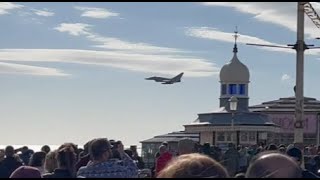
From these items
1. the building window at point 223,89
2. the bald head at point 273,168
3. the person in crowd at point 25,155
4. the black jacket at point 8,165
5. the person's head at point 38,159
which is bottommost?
the person in crowd at point 25,155

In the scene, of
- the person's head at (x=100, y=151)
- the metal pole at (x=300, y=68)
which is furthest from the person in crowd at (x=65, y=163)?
the metal pole at (x=300, y=68)

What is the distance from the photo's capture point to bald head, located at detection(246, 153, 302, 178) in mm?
4494

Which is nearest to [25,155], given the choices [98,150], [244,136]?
[98,150]

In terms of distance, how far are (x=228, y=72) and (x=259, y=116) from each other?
7.37 metres

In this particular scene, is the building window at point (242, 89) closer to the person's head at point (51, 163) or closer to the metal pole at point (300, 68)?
the metal pole at point (300, 68)

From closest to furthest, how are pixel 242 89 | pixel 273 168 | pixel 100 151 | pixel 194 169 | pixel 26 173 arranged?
pixel 194 169
pixel 273 168
pixel 26 173
pixel 100 151
pixel 242 89

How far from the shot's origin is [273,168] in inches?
178

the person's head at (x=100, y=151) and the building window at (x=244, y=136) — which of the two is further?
the building window at (x=244, y=136)

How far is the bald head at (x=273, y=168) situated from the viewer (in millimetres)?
4494

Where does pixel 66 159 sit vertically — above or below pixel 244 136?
above

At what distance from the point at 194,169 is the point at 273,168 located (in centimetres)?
67

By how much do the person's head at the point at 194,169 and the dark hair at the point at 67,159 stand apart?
180 inches

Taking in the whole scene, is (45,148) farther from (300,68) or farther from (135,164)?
(300,68)

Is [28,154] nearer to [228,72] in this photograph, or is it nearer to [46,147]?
[46,147]
